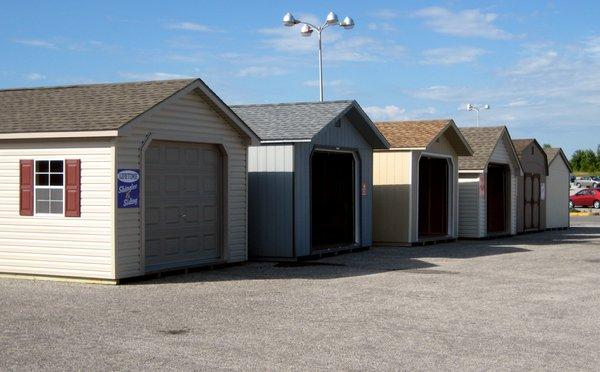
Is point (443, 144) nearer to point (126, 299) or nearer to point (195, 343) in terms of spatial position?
point (126, 299)

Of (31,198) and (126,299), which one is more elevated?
(31,198)

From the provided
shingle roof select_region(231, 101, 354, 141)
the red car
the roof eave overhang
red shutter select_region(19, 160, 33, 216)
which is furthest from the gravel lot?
the red car

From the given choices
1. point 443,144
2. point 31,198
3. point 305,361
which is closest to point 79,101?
point 31,198

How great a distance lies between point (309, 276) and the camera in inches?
663

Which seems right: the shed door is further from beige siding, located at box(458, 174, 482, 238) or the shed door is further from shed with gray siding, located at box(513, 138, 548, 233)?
beige siding, located at box(458, 174, 482, 238)

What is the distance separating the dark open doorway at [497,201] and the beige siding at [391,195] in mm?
7543

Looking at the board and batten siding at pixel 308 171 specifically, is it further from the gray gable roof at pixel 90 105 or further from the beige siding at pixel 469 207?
the beige siding at pixel 469 207

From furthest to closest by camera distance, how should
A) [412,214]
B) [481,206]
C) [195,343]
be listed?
[481,206] → [412,214] → [195,343]

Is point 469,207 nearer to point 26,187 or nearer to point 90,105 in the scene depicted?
point 90,105

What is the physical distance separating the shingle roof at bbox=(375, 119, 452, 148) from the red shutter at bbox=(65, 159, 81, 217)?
1151cm

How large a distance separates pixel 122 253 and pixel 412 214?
11.3 m

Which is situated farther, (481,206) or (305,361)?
(481,206)

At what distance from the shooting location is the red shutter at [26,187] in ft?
52.6

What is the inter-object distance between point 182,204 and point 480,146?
576 inches
